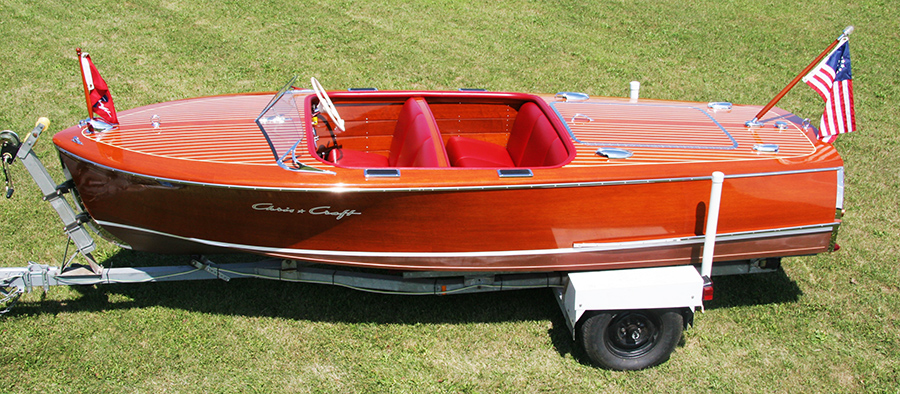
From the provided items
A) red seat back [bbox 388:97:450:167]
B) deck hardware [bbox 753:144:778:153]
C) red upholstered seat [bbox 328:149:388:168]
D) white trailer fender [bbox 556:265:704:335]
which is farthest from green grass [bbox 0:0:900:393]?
deck hardware [bbox 753:144:778:153]

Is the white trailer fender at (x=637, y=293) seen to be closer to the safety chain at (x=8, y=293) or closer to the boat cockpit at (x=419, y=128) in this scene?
the boat cockpit at (x=419, y=128)

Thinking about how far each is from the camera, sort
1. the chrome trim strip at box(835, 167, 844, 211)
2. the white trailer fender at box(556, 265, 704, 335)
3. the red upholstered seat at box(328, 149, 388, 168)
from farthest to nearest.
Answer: the red upholstered seat at box(328, 149, 388, 168), the chrome trim strip at box(835, 167, 844, 211), the white trailer fender at box(556, 265, 704, 335)

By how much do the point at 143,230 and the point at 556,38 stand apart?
6063 millimetres

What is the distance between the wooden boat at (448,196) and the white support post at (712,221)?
0.14 m

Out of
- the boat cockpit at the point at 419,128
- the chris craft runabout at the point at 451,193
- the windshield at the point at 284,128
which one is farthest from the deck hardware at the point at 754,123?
the windshield at the point at 284,128

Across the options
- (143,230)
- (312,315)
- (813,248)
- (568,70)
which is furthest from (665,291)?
(568,70)

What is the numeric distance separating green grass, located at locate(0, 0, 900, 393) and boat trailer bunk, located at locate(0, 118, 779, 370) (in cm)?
24

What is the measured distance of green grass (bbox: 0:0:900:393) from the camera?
137 inches

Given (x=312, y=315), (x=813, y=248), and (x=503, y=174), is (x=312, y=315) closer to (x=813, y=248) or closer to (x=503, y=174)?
(x=503, y=174)

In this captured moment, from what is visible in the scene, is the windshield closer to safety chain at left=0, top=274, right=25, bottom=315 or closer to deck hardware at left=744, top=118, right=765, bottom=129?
safety chain at left=0, top=274, right=25, bottom=315

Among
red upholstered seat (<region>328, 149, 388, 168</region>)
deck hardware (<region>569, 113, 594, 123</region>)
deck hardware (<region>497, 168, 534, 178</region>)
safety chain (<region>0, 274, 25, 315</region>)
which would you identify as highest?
deck hardware (<region>569, 113, 594, 123</region>)

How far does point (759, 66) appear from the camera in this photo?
7535 mm

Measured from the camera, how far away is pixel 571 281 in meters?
3.37

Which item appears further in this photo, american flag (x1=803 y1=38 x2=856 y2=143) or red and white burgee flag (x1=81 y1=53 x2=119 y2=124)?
american flag (x1=803 y1=38 x2=856 y2=143)
